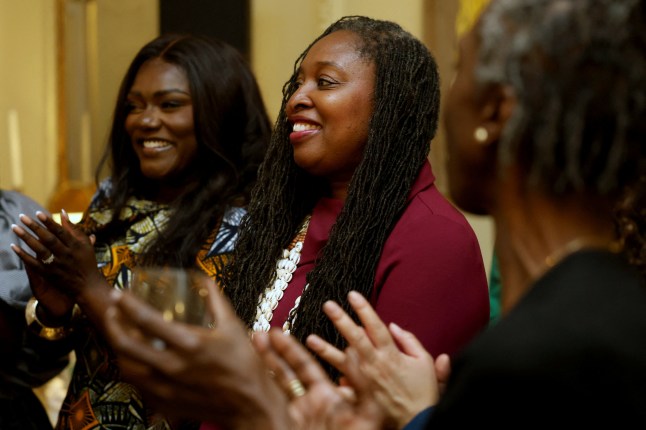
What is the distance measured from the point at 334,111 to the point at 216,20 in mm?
2178

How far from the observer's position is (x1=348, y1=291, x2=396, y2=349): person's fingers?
163 centimetres

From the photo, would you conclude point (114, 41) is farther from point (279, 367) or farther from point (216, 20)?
point (279, 367)

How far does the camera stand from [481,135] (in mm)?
1409

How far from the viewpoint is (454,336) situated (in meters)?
2.13

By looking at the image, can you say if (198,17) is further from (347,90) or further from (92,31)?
(347,90)

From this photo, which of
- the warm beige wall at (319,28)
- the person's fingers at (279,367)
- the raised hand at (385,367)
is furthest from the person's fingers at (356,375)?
the warm beige wall at (319,28)

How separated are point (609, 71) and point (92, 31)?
400 centimetres

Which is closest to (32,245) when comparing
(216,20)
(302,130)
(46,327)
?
(46,327)

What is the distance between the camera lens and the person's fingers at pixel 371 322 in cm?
163

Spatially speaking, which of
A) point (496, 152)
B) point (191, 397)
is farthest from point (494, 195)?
point (191, 397)

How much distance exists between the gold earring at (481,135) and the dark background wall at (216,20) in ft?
10.2

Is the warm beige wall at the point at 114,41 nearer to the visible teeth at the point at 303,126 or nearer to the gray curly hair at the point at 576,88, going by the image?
the visible teeth at the point at 303,126

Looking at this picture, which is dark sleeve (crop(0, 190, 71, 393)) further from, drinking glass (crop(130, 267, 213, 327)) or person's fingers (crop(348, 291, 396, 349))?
drinking glass (crop(130, 267, 213, 327))

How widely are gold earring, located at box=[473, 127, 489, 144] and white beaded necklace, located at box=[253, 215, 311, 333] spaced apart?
38.7 inches
